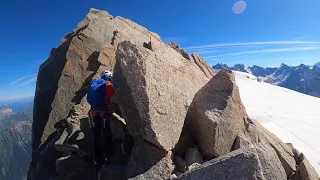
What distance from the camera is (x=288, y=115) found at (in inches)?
4220

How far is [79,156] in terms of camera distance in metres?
17.4

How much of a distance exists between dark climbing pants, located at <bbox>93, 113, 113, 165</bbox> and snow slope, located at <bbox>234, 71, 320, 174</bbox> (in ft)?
150

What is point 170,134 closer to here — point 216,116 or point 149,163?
point 149,163

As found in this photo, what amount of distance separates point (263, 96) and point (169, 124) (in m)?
146

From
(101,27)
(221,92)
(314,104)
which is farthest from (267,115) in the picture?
(221,92)

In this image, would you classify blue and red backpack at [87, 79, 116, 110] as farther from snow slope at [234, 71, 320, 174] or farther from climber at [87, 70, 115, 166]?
snow slope at [234, 71, 320, 174]

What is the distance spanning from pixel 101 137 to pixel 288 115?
105856 mm

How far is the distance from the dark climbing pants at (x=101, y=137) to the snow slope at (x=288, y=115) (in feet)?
150

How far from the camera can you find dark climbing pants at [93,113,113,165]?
15.6m

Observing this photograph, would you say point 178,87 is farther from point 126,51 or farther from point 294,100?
point 294,100

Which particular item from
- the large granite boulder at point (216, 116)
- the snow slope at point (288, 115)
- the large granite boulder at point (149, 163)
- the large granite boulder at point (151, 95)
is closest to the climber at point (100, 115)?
the large granite boulder at point (151, 95)

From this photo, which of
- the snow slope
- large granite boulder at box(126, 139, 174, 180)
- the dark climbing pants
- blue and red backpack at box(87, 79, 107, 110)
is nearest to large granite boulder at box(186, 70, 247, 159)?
large granite boulder at box(126, 139, 174, 180)

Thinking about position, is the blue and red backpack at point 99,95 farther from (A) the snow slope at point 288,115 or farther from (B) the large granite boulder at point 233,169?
(A) the snow slope at point 288,115

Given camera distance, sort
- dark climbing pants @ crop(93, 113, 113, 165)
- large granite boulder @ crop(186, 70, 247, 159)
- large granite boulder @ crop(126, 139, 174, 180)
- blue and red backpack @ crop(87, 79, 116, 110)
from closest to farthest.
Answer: large granite boulder @ crop(126, 139, 174, 180), large granite boulder @ crop(186, 70, 247, 159), blue and red backpack @ crop(87, 79, 116, 110), dark climbing pants @ crop(93, 113, 113, 165)
